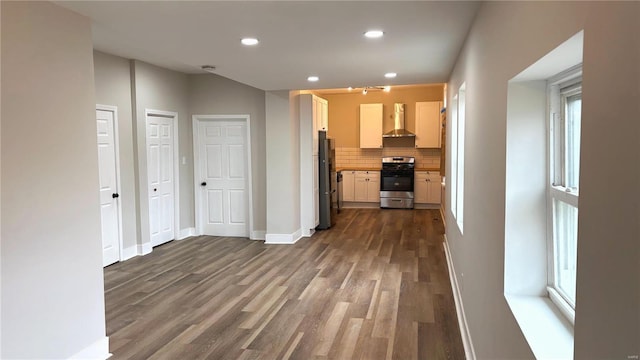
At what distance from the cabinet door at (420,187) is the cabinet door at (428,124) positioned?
69cm

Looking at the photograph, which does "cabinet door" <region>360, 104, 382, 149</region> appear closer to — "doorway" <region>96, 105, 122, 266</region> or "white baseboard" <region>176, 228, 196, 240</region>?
"white baseboard" <region>176, 228, 196, 240</region>

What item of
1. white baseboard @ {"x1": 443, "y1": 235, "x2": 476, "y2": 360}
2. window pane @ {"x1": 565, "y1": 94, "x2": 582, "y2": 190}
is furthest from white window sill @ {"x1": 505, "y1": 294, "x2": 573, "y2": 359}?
white baseboard @ {"x1": 443, "y1": 235, "x2": 476, "y2": 360}

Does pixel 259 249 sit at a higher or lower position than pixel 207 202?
lower

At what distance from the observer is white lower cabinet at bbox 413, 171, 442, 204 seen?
32.8ft

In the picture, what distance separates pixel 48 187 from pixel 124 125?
3335mm

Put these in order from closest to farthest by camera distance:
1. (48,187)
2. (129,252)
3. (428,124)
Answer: (48,187) < (129,252) < (428,124)

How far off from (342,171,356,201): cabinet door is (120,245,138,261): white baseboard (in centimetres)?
549

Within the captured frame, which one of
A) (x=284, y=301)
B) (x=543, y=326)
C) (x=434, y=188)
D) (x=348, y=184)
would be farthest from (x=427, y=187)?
(x=543, y=326)

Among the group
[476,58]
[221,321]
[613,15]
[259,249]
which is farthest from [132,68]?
[613,15]

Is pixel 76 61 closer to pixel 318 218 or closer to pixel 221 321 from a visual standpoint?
pixel 221 321

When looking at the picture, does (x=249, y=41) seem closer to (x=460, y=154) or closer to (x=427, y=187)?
(x=460, y=154)

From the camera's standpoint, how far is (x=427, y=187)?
10.1m

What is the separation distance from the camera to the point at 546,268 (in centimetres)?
196

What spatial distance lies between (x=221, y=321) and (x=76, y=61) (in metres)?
2.36
